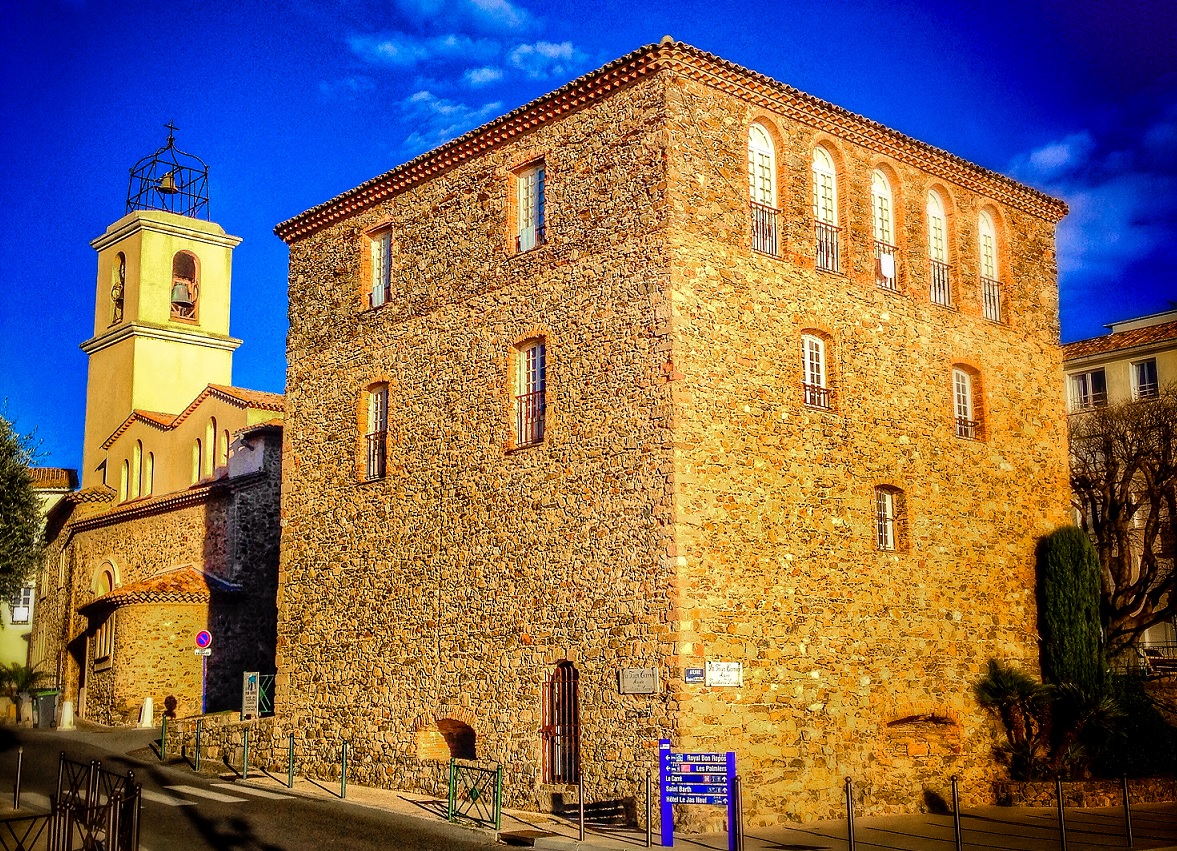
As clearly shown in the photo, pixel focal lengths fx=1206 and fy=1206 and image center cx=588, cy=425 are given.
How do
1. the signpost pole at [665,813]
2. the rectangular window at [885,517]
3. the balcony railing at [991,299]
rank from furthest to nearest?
the balcony railing at [991,299] → the rectangular window at [885,517] → the signpost pole at [665,813]

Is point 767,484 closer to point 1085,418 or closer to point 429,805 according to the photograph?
point 429,805

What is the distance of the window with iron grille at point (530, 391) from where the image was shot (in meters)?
20.5

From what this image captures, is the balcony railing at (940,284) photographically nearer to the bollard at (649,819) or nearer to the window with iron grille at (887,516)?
the window with iron grille at (887,516)

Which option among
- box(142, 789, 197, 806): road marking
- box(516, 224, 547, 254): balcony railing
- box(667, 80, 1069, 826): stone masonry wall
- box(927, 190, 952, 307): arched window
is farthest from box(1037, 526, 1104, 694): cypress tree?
box(142, 789, 197, 806): road marking

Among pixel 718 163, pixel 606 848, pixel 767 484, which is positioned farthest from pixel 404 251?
pixel 606 848

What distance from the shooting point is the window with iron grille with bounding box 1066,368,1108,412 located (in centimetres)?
4331

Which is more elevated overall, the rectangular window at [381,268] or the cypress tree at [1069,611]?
the rectangular window at [381,268]

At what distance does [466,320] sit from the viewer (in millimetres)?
21828

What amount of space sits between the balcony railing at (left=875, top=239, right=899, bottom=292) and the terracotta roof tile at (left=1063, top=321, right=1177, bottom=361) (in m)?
23.4

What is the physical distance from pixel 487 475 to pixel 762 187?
22.3 feet

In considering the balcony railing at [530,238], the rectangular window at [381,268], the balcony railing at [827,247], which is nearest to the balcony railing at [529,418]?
the balcony railing at [530,238]

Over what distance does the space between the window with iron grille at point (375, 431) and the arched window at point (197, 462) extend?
1319 centimetres

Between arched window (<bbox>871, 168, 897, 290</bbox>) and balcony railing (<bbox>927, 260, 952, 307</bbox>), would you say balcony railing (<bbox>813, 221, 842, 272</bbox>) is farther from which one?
balcony railing (<bbox>927, 260, 952, 307</bbox>)

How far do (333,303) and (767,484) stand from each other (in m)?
10.6
